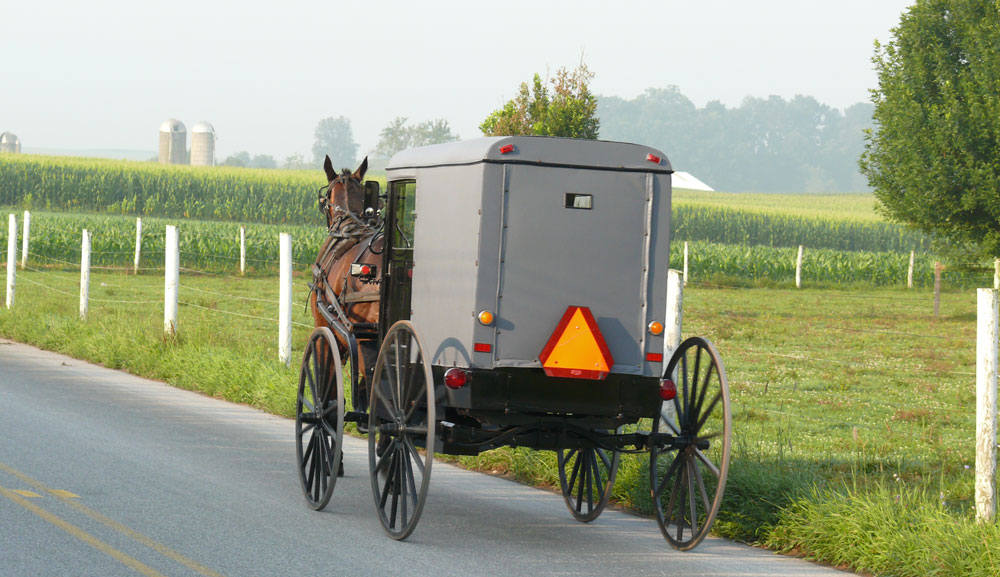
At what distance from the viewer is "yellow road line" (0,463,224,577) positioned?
6512 millimetres

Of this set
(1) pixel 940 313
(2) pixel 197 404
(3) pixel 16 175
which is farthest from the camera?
(3) pixel 16 175

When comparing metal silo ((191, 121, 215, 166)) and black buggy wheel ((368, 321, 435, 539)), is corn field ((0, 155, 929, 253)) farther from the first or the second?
black buggy wheel ((368, 321, 435, 539))

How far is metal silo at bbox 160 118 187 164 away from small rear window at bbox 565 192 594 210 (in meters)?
115

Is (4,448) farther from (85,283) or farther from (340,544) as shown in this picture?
(85,283)

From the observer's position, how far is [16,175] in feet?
198

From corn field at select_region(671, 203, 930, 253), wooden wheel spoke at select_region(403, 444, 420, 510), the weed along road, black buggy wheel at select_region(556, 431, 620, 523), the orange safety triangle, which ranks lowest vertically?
the weed along road

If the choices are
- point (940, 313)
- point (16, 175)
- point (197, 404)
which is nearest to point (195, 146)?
point (16, 175)

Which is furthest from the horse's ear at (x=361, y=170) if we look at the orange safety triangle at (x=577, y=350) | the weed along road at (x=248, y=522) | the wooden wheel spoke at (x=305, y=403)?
the orange safety triangle at (x=577, y=350)

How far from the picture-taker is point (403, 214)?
8484mm

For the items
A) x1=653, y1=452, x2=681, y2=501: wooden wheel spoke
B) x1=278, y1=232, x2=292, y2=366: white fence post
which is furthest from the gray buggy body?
x1=278, y1=232, x2=292, y2=366: white fence post

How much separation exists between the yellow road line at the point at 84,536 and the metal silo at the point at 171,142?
371 feet

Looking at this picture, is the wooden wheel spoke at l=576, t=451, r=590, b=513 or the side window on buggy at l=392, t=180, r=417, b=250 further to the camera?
the wooden wheel spoke at l=576, t=451, r=590, b=513

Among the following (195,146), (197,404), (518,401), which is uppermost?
(195,146)

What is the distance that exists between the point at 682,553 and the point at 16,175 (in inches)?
2315
